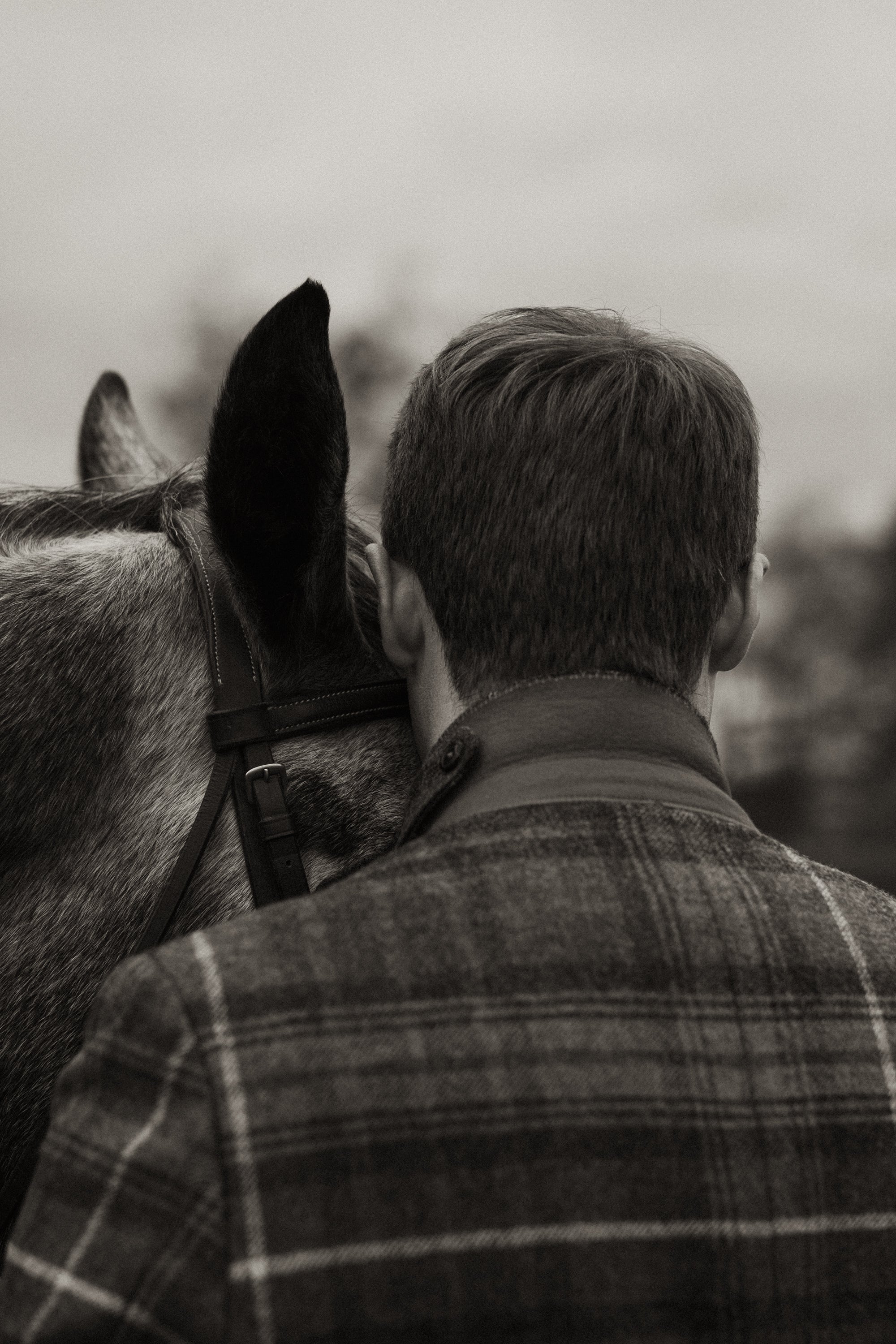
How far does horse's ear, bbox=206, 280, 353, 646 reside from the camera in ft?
6.32

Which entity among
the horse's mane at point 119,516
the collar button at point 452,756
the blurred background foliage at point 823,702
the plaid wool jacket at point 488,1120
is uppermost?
the horse's mane at point 119,516

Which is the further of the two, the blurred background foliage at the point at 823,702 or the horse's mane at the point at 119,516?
the blurred background foliage at the point at 823,702

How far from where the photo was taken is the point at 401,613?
1.90 m

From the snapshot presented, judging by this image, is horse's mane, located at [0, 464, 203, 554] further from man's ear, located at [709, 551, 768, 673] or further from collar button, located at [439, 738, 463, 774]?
man's ear, located at [709, 551, 768, 673]

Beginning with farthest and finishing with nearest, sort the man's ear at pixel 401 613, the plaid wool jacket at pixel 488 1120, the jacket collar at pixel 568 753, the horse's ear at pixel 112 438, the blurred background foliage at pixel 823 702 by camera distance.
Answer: the blurred background foliage at pixel 823 702 → the horse's ear at pixel 112 438 → the man's ear at pixel 401 613 → the jacket collar at pixel 568 753 → the plaid wool jacket at pixel 488 1120

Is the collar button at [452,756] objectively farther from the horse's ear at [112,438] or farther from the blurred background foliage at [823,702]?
the blurred background foliage at [823,702]

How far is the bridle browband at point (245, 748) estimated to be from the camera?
1890 millimetres

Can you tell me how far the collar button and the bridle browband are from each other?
0.99 feet

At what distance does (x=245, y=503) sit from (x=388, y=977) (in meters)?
0.82

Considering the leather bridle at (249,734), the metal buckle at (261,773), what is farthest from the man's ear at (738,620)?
the metal buckle at (261,773)

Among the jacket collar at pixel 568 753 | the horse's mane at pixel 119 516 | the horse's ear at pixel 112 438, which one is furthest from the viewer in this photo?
the horse's ear at pixel 112 438

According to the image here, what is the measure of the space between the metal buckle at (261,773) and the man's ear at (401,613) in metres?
0.22

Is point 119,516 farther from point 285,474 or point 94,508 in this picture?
point 285,474

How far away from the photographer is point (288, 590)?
204 centimetres
